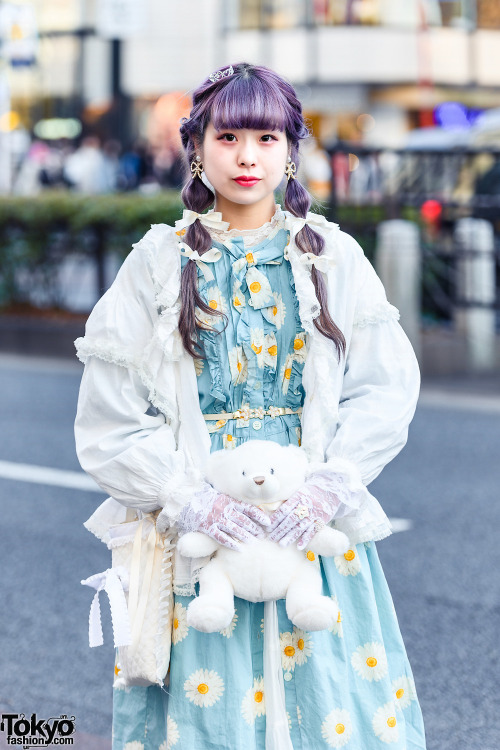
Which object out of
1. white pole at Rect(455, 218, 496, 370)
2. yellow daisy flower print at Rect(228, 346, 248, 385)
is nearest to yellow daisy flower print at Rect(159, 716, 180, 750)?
yellow daisy flower print at Rect(228, 346, 248, 385)

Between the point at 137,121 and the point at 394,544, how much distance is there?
34063 mm

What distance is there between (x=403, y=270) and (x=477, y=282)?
0.87 meters

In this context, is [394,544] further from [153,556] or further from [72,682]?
[153,556]

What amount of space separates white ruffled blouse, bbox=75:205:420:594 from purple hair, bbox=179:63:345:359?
0.08ft

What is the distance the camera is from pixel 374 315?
2.86 m

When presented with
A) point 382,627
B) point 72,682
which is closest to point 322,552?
point 382,627

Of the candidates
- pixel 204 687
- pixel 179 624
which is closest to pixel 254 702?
pixel 204 687

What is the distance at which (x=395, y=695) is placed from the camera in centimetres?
285

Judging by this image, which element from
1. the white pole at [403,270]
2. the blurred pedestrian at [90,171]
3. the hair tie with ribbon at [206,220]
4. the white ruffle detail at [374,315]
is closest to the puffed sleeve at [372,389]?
the white ruffle detail at [374,315]

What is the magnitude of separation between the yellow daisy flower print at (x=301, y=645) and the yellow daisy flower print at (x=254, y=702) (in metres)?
0.10

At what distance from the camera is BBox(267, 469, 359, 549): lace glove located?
258 centimetres

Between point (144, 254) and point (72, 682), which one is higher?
point (144, 254)

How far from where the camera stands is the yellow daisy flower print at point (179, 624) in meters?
2.75

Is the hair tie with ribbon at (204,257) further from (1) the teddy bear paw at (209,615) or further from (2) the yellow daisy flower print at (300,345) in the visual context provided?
(1) the teddy bear paw at (209,615)
